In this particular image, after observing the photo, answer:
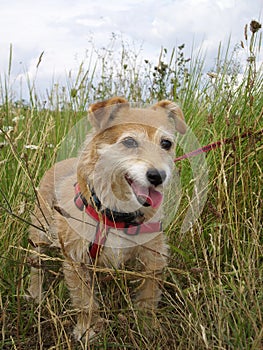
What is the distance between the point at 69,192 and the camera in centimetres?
296

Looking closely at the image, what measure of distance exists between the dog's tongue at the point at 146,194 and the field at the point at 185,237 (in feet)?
0.79

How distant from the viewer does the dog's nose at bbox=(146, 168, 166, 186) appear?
A: 2260 mm

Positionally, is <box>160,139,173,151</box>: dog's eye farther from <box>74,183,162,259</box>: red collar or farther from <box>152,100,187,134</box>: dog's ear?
<box>74,183,162,259</box>: red collar

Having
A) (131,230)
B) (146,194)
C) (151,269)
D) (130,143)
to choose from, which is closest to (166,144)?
(130,143)

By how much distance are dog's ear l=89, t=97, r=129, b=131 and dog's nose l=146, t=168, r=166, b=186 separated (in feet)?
1.88

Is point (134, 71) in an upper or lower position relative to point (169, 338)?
upper

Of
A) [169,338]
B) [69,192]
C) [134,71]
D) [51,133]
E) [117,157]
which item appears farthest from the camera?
[134,71]

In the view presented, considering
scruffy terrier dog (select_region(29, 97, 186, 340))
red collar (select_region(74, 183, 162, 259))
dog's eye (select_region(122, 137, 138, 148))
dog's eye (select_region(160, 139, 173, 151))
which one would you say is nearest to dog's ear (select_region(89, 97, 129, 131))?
scruffy terrier dog (select_region(29, 97, 186, 340))

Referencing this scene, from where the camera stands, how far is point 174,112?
2.98 m

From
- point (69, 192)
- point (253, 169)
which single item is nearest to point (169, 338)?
point (69, 192)

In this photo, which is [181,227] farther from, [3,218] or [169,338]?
[3,218]

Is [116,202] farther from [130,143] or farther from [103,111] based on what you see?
[103,111]

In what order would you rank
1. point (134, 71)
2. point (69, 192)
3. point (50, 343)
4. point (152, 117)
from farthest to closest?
point (134, 71) < point (69, 192) < point (152, 117) < point (50, 343)

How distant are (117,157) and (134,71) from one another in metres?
2.63
